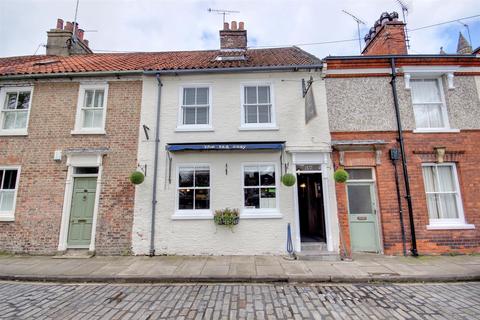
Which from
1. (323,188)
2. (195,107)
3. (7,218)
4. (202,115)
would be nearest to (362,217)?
(323,188)

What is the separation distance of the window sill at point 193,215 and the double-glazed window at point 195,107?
321cm

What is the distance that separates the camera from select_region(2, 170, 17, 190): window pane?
827 cm

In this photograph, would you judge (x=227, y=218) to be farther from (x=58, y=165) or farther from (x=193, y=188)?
(x=58, y=165)

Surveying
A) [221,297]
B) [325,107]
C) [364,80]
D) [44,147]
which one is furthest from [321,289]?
[44,147]

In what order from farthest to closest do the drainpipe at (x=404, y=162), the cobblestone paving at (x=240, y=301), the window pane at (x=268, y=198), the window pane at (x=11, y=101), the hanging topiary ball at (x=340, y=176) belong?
the window pane at (x=11, y=101)
the window pane at (x=268, y=198)
the drainpipe at (x=404, y=162)
the hanging topiary ball at (x=340, y=176)
the cobblestone paving at (x=240, y=301)

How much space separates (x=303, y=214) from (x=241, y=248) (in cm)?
422

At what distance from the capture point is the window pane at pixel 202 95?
8.76 meters

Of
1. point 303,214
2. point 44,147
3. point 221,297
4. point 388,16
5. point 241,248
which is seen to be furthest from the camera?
point 303,214

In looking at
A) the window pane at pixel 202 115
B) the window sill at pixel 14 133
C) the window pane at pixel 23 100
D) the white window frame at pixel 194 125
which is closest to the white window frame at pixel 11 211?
the window sill at pixel 14 133

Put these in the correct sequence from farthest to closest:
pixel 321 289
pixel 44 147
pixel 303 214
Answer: pixel 303 214 → pixel 44 147 → pixel 321 289

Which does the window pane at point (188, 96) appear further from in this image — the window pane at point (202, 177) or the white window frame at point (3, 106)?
the white window frame at point (3, 106)

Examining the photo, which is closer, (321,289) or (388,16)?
(321,289)

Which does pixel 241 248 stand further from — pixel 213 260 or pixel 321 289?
pixel 321 289

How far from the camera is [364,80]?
8477mm
